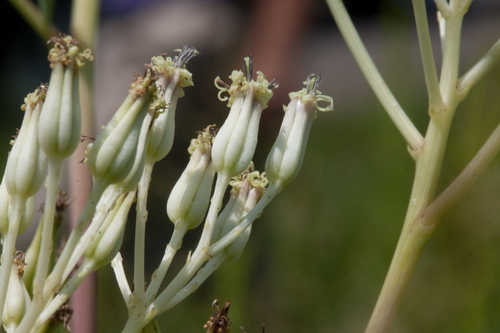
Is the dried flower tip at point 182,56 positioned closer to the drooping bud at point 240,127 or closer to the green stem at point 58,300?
the drooping bud at point 240,127

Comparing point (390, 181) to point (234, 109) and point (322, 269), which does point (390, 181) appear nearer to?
point (322, 269)

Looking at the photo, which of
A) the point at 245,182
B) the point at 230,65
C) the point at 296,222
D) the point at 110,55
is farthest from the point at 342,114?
the point at 245,182

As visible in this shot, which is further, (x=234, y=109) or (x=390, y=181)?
(x=390, y=181)

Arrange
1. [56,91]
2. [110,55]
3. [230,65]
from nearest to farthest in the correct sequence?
[56,91]
[230,65]
[110,55]

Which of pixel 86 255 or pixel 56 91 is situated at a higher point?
pixel 56 91

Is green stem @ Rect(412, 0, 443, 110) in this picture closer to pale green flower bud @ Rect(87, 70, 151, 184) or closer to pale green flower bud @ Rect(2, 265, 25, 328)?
pale green flower bud @ Rect(87, 70, 151, 184)

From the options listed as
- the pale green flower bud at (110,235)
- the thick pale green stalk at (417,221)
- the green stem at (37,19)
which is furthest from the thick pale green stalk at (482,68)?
the green stem at (37,19)

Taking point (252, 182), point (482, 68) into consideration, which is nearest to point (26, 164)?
point (252, 182)
